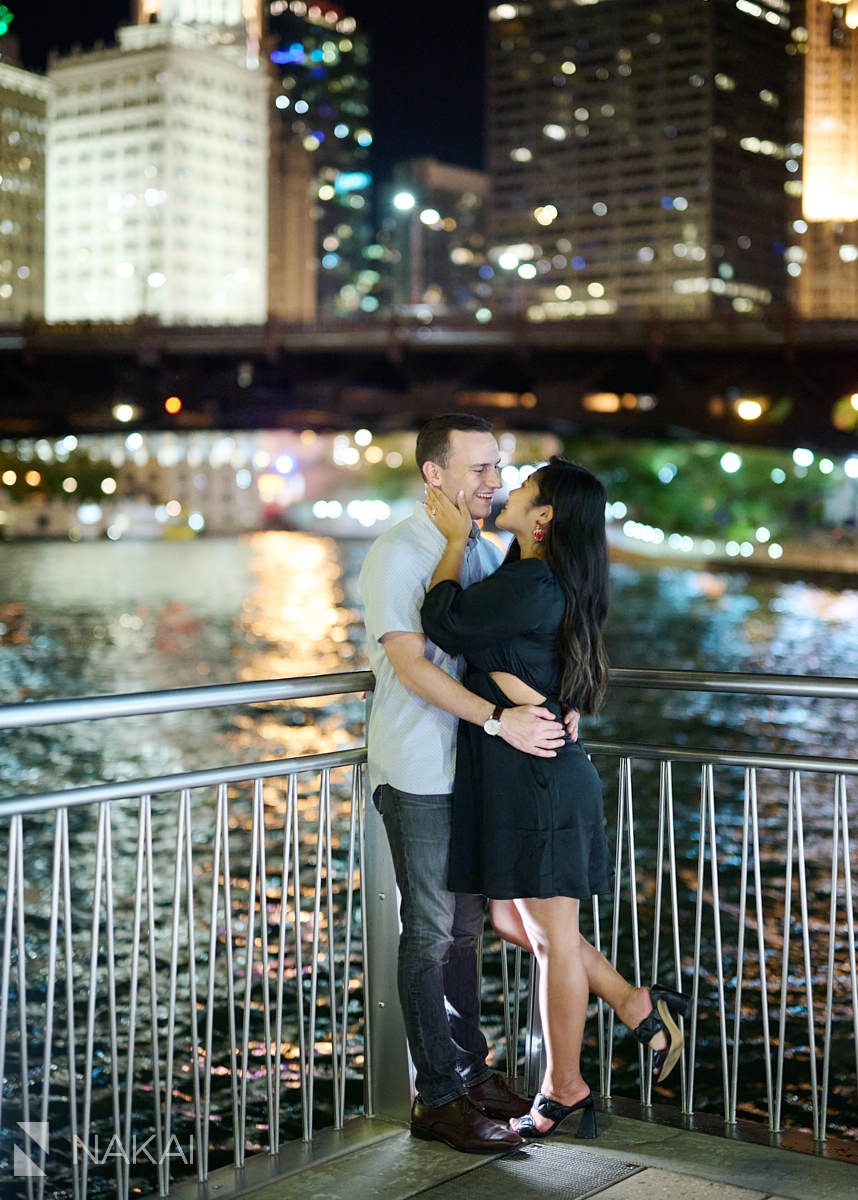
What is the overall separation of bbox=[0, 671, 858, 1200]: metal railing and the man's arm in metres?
0.52

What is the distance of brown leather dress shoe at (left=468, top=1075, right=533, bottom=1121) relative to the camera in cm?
573

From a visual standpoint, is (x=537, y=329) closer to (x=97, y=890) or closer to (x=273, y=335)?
(x=273, y=335)

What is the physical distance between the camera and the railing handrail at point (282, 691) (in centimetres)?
478

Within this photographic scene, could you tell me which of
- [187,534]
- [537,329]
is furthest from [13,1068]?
[187,534]

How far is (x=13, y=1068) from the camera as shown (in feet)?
33.8

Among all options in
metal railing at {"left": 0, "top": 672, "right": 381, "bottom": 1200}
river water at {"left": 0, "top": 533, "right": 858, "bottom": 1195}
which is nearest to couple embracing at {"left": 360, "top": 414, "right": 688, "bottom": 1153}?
metal railing at {"left": 0, "top": 672, "right": 381, "bottom": 1200}

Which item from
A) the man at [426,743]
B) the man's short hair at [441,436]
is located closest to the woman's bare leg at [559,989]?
the man at [426,743]

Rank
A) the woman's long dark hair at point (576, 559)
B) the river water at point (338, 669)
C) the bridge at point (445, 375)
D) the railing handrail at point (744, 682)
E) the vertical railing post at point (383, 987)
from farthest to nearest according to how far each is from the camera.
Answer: the bridge at point (445, 375) < the river water at point (338, 669) < the vertical railing post at point (383, 987) < the railing handrail at point (744, 682) < the woman's long dark hair at point (576, 559)

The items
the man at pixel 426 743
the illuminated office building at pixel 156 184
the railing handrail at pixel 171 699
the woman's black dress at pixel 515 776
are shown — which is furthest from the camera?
the illuminated office building at pixel 156 184

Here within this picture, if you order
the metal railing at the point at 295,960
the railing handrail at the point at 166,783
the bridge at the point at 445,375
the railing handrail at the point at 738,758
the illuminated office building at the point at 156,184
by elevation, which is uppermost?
the illuminated office building at the point at 156,184

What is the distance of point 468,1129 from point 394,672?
1.61m

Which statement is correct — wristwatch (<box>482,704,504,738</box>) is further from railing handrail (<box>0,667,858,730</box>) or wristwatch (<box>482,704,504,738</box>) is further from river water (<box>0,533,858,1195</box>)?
river water (<box>0,533,858,1195</box>)

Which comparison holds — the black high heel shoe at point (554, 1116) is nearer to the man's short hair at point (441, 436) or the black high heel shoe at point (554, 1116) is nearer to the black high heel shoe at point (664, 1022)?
the black high heel shoe at point (664, 1022)

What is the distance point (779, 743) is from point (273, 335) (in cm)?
2684
